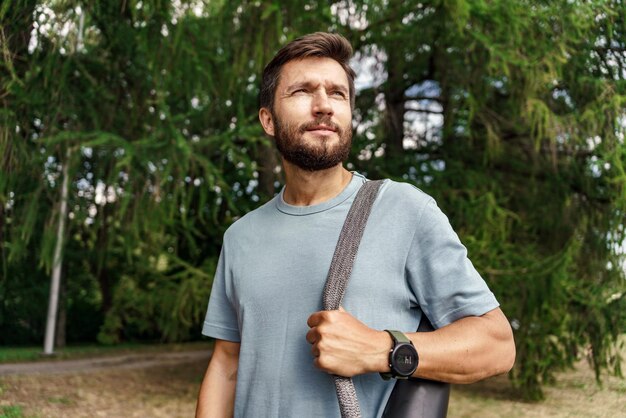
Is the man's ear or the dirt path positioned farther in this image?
the dirt path

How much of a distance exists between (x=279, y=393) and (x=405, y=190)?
52 centimetres

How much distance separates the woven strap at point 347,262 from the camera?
51.6 inches

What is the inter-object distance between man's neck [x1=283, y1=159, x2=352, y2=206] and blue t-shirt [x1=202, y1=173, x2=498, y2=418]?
3 centimetres

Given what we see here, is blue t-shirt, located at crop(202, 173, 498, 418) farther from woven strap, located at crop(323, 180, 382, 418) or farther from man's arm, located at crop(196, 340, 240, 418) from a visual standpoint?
man's arm, located at crop(196, 340, 240, 418)

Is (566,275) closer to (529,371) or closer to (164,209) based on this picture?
(529,371)

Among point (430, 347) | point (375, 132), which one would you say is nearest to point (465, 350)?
point (430, 347)

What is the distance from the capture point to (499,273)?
7.33 m

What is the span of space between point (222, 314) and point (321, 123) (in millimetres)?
561

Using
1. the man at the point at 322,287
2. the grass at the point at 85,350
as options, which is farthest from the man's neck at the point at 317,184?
the grass at the point at 85,350

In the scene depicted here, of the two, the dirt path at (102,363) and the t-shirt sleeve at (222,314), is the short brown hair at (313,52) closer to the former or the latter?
the t-shirt sleeve at (222,314)

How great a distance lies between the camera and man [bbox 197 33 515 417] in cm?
133

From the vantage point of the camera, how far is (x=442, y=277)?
1.38 m

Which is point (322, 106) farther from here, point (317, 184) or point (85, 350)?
point (85, 350)

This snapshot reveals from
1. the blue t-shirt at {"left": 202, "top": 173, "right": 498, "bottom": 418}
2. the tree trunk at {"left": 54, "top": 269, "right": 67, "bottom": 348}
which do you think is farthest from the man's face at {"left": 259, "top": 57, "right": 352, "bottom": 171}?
the tree trunk at {"left": 54, "top": 269, "right": 67, "bottom": 348}
